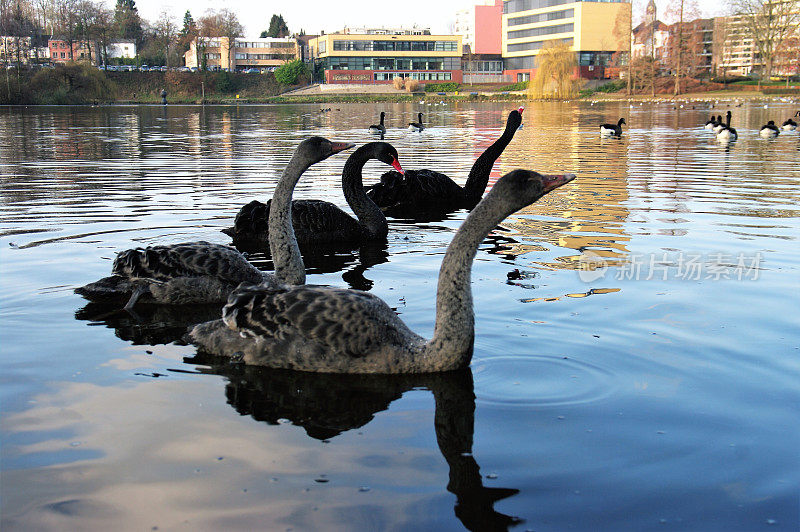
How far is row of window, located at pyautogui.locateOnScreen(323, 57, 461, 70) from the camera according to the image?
138 m

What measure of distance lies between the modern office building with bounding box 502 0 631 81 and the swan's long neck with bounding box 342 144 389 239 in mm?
107860

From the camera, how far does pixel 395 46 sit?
140 m

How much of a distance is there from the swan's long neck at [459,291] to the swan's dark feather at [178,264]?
2517 mm

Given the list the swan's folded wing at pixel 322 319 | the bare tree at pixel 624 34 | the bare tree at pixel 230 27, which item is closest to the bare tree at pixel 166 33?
the bare tree at pixel 230 27

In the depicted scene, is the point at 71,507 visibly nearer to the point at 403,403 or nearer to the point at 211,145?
the point at 403,403

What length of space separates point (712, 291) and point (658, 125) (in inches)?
1319

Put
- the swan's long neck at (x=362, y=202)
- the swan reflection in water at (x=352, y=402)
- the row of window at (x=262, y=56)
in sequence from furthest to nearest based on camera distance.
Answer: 1. the row of window at (x=262, y=56)
2. the swan's long neck at (x=362, y=202)
3. the swan reflection in water at (x=352, y=402)

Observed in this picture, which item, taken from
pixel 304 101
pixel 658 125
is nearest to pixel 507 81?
A: pixel 304 101

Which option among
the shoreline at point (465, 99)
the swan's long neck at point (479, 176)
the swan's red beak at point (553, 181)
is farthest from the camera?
the shoreline at point (465, 99)

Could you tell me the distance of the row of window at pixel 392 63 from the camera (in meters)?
138

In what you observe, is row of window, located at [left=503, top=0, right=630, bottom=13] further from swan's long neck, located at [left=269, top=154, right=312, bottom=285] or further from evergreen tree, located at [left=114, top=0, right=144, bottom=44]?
swan's long neck, located at [left=269, top=154, right=312, bottom=285]

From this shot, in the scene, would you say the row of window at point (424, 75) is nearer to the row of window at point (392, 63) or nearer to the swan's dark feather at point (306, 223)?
the row of window at point (392, 63)

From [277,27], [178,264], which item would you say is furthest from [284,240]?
[277,27]

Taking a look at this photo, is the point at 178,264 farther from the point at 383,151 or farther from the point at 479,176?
the point at 479,176
